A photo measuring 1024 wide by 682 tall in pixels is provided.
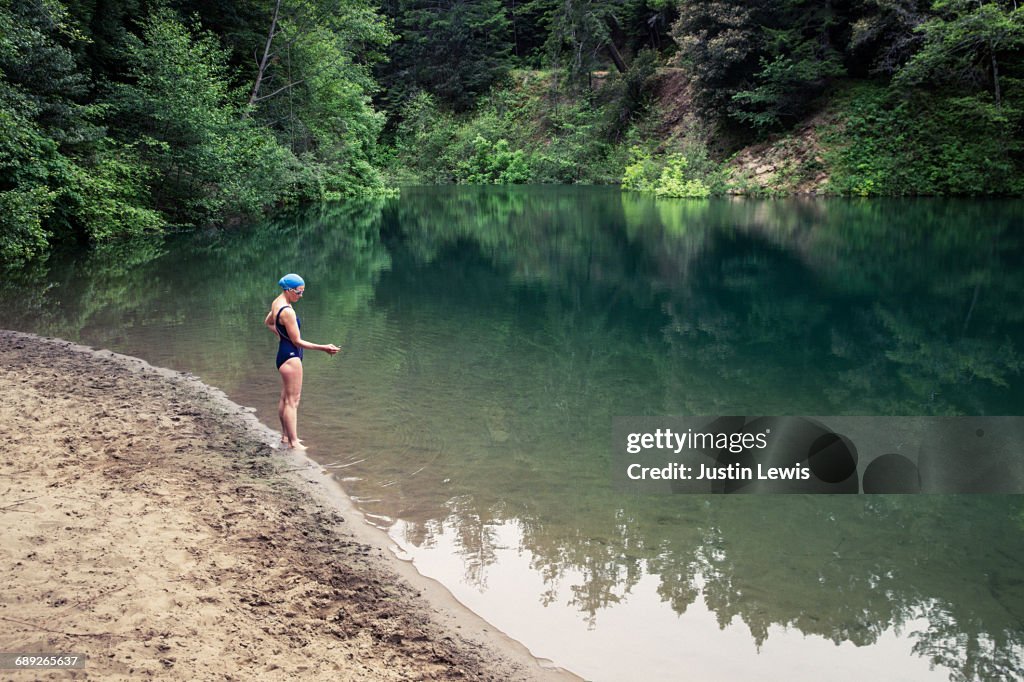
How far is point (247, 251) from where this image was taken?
20562mm

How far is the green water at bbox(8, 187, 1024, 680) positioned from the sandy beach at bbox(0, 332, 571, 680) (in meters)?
0.39

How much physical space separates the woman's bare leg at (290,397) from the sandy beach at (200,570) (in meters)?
0.21

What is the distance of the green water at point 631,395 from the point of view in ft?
14.9

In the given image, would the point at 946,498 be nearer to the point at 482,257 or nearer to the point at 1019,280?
the point at 1019,280

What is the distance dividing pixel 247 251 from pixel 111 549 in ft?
55.4

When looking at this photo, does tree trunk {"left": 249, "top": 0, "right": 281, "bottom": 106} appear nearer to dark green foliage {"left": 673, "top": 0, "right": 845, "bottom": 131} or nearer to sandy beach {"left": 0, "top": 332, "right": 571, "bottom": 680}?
dark green foliage {"left": 673, "top": 0, "right": 845, "bottom": 131}

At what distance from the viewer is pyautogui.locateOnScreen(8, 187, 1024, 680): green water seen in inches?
178

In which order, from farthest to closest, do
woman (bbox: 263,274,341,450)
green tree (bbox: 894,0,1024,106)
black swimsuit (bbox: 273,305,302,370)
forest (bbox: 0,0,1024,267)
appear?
green tree (bbox: 894,0,1024,106) → forest (bbox: 0,0,1024,267) → black swimsuit (bbox: 273,305,302,370) → woman (bbox: 263,274,341,450)

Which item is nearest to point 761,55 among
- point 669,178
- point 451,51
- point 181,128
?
point 669,178

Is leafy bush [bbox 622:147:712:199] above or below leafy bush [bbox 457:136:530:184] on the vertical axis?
below

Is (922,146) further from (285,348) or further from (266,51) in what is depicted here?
(285,348)

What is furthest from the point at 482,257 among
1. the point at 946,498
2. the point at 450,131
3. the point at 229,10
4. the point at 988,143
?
the point at 450,131

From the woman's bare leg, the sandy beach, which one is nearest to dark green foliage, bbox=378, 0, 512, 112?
the woman's bare leg

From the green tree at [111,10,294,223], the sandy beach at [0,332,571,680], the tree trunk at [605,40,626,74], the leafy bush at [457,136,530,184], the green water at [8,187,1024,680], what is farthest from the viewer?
the leafy bush at [457,136,530,184]
